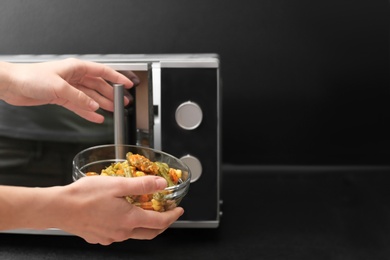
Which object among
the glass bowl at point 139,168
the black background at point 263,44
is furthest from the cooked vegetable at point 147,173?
the black background at point 263,44

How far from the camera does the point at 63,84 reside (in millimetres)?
1011

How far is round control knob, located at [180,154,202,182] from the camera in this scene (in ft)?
3.76

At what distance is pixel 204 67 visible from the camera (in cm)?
112

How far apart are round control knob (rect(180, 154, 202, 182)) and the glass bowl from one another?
0.13 meters

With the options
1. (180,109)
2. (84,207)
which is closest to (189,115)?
(180,109)

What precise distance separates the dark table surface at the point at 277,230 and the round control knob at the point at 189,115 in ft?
0.72

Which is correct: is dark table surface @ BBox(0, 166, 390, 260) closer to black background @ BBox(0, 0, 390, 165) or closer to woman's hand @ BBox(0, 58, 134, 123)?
black background @ BBox(0, 0, 390, 165)

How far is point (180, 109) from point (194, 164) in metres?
0.10

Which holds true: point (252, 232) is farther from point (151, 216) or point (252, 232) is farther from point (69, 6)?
point (69, 6)

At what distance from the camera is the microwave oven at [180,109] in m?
1.12

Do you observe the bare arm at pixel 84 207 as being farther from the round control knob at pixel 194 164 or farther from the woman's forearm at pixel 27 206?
the round control knob at pixel 194 164

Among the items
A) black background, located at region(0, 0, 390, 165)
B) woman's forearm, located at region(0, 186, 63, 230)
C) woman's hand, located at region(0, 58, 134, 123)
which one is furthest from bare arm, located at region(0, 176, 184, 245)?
black background, located at region(0, 0, 390, 165)

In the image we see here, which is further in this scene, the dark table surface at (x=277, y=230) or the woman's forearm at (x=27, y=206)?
the dark table surface at (x=277, y=230)

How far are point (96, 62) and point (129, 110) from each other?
4.2 inches
